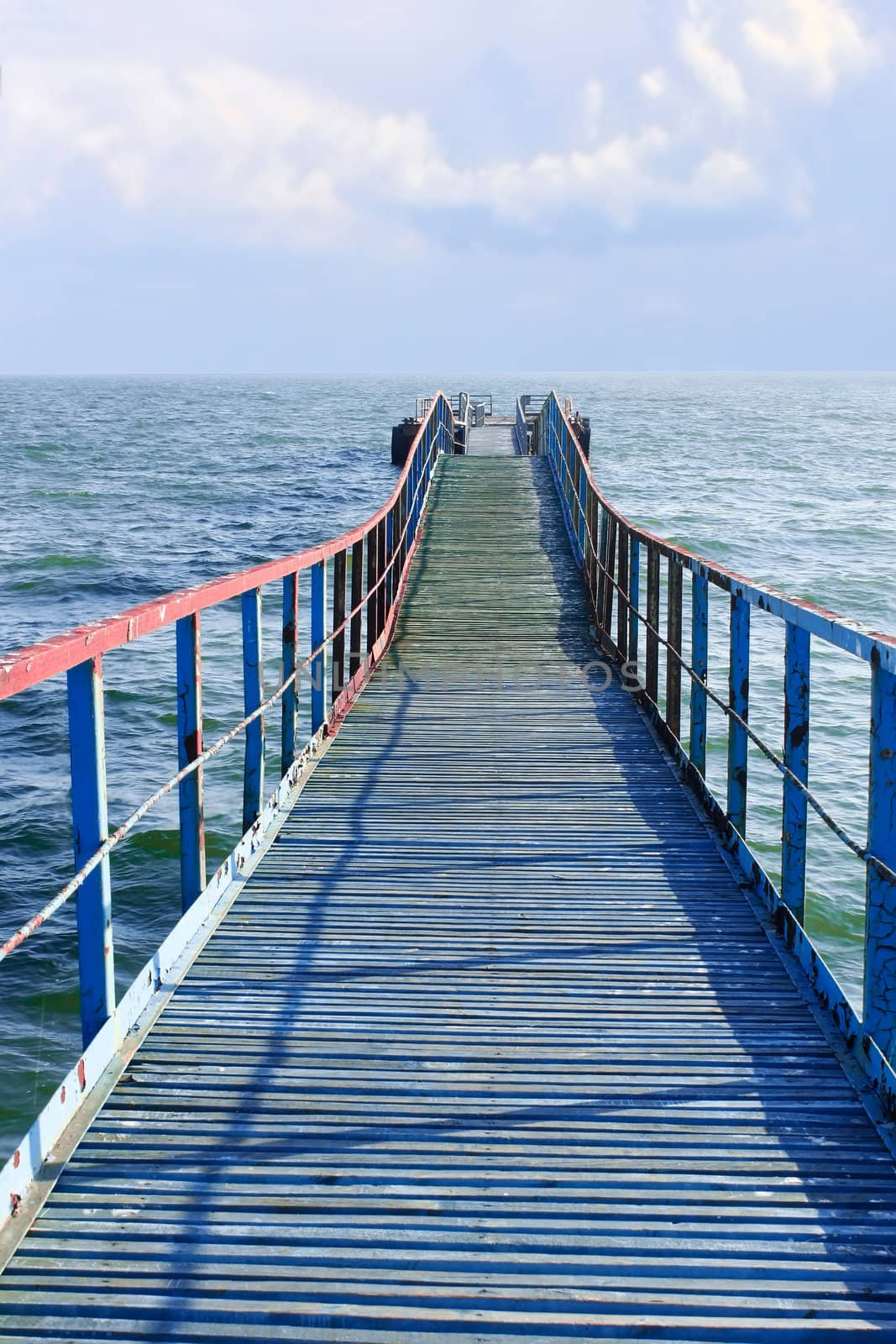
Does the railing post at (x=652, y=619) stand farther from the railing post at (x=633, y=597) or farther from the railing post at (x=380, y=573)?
the railing post at (x=380, y=573)

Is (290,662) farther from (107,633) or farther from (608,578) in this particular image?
(608,578)

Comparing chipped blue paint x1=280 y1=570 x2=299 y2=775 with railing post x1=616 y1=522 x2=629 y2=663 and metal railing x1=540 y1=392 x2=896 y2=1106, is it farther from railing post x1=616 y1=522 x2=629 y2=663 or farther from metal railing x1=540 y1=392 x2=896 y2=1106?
railing post x1=616 y1=522 x2=629 y2=663

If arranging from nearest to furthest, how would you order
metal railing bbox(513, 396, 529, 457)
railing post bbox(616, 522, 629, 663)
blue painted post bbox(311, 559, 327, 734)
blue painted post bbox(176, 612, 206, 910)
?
blue painted post bbox(176, 612, 206, 910) < blue painted post bbox(311, 559, 327, 734) < railing post bbox(616, 522, 629, 663) < metal railing bbox(513, 396, 529, 457)

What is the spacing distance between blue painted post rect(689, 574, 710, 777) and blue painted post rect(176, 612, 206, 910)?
2659 millimetres

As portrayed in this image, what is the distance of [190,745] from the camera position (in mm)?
4105

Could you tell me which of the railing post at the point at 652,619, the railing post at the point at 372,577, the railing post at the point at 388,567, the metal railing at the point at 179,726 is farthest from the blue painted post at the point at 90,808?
the railing post at the point at 388,567

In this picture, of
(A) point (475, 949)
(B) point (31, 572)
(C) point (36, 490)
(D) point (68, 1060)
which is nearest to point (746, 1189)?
(A) point (475, 949)

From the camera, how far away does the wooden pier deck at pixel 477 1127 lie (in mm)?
2535

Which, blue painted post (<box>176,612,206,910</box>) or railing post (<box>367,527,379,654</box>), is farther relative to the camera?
railing post (<box>367,527,379,654</box>)

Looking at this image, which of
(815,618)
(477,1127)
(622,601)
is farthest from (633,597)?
(477,1127)

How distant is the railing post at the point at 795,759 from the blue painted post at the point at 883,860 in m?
0.83

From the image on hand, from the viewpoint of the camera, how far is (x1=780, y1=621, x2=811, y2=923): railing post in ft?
13.7

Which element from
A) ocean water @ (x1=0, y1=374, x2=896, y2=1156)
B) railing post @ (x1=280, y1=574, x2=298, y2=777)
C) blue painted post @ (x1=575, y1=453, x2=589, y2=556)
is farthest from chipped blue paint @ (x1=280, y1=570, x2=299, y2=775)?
blue painted post @ (x1=575, y1=453, x2=589, y2=556)

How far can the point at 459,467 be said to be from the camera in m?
18.8
